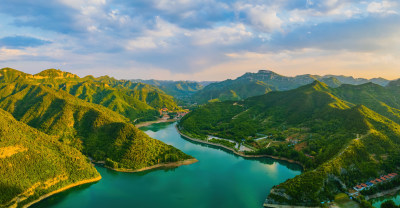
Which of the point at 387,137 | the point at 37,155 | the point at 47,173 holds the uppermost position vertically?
the point at 387,137

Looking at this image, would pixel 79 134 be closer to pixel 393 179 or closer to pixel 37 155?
pixel 37 155

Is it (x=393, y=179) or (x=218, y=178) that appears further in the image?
(x=218, y=178)

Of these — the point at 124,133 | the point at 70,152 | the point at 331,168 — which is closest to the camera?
the point at 331,168

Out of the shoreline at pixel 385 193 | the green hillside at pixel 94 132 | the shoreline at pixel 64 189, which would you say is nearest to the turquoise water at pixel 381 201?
the shoreline at pixel 385 193

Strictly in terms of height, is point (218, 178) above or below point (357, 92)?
below

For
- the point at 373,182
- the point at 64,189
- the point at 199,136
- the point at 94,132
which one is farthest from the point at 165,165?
the point at 373,182

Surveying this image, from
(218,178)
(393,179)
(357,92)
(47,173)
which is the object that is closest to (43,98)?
(47,173)
